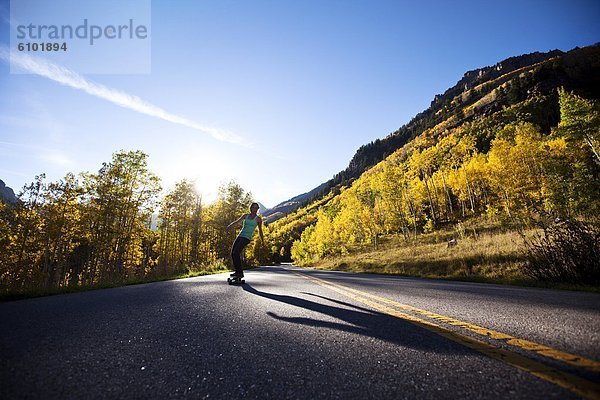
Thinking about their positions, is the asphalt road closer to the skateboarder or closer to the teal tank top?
the skateboarder

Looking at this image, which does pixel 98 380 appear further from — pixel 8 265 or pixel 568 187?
pixel 568 187

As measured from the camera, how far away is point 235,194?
31844 millimetres

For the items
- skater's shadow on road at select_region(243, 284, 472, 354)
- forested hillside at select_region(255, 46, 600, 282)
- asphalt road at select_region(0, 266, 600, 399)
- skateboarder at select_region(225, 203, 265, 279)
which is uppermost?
forested hillside at select_region(255, 46, 600, 282)

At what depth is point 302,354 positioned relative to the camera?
1723 mm

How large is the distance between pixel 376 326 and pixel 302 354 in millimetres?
998

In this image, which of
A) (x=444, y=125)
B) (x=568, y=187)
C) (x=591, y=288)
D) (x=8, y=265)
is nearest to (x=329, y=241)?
(x=568, y=187)

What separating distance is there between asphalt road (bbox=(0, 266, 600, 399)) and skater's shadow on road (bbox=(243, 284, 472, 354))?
1 cm

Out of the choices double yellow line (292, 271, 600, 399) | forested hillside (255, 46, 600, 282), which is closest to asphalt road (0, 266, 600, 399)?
double yellow line (292, 271, 600, 399)

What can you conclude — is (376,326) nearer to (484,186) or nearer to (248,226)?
(248,226)

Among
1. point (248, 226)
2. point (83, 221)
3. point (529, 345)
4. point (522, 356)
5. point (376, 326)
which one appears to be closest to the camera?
point (522, 356)

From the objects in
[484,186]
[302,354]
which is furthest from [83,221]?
[484,186]

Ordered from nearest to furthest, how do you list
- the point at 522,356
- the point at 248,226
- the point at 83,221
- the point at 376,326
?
the point at 522,356, the point at 376,326, the point at 248,226, the point at 83,221

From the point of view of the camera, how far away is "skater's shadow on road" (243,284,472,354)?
1.85 metres

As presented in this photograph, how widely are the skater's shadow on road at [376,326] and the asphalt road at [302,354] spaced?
1 centimetres
